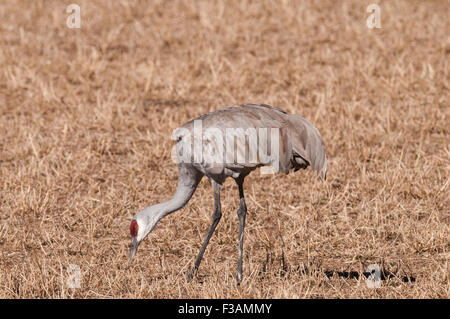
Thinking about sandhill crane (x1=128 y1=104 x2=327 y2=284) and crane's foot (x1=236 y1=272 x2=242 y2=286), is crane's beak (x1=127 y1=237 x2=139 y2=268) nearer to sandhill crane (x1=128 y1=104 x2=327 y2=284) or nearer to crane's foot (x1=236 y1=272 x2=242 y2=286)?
sandhill crane (x1=128 y1=104 x2=327 y2=284)

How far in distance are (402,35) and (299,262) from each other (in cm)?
715

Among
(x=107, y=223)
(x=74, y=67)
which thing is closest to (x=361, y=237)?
(x=107, y=223)

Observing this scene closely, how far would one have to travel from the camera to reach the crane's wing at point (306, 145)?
20.3 ft

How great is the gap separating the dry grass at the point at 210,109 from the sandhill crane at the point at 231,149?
0.53 metres

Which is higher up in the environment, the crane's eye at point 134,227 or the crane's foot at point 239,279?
the crane's eye at point 134,227

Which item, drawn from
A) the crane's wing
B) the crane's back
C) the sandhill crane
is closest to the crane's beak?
the sandhill crane

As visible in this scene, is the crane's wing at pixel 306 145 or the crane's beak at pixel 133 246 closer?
the crane's beak at pixel 133 246

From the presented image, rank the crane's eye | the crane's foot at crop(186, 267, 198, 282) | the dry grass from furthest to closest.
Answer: the dry grass < the crane's foot at crop(186, 267, 198, 282) < the crane's eye

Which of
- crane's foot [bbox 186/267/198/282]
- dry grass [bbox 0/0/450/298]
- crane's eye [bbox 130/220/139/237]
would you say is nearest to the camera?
crane's eye [bbox 130/220/139/237]

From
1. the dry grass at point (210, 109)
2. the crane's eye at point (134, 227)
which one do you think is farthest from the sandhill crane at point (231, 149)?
the dry grass at point (210, 109)

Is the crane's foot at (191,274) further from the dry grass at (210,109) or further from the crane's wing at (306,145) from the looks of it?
the crane's wing at (306,145)

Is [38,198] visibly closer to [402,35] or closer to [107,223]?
[107,223]

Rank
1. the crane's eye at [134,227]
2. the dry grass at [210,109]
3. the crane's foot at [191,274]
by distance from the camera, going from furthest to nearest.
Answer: the dry grass at [210,109] → the crane's foot at [191,274] → the crane's eye at [134,227]

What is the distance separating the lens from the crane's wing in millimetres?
6191
